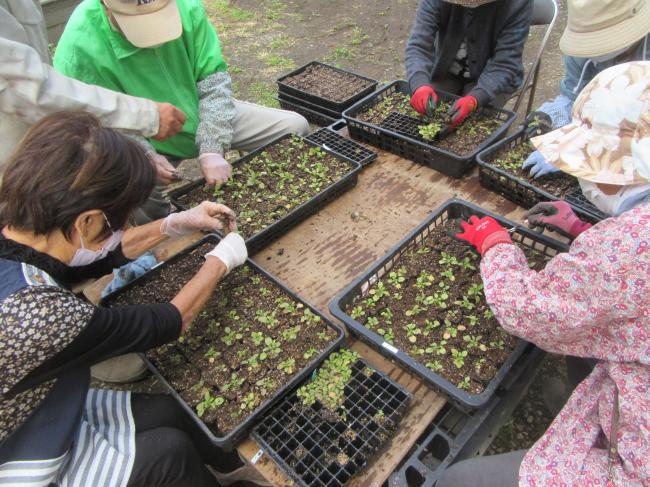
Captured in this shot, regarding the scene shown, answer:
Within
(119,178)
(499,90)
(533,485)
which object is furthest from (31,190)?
(499,90)

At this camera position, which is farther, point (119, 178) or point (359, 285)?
point (359, 285)

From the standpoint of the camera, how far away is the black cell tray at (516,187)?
196cm

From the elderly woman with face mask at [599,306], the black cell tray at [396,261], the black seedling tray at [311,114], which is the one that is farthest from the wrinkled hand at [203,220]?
the black seedling tray at [311,114]

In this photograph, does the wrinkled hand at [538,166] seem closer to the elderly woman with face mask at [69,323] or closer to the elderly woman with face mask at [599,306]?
the elderly woman with face mask at [599,306]

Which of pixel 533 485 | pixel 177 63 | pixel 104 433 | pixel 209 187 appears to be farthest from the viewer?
pixel 177 63

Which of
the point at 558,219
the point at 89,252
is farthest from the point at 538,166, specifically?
the point at 89,252

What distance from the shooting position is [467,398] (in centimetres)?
139

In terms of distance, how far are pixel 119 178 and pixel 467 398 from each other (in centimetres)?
136

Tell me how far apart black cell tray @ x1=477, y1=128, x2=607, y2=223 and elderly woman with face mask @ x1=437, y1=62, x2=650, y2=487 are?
0.48 m

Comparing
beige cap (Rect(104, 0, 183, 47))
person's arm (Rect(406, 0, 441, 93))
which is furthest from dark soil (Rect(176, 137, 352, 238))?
person's arm (Rect(406, 0, 441, 93))

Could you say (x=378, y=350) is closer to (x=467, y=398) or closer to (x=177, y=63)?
(x=467, y=398)

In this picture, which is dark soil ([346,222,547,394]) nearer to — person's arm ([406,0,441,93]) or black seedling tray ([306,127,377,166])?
black seedling tray ([306,127,377,166])

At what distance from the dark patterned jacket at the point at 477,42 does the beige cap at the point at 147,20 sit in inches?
59.2

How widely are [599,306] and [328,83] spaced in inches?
102
